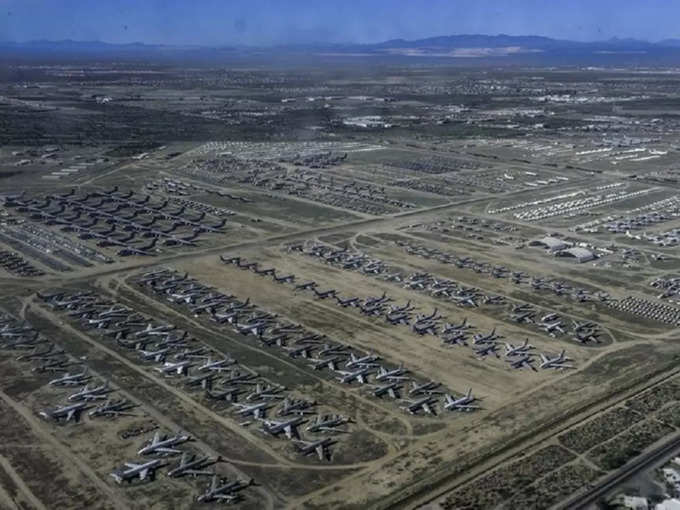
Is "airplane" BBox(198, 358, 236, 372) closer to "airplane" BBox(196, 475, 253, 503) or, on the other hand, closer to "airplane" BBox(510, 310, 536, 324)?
"airplane" BBox(196, 475, 253, 503)

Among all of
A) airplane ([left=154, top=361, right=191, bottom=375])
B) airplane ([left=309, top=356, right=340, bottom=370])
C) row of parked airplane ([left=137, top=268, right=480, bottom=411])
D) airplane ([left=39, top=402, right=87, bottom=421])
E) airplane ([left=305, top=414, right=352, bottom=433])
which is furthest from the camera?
airplane ([left=309, top=356, right=340, bottom=370])

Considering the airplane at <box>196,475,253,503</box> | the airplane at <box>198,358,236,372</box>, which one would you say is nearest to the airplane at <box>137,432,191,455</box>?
the airplane at <box>196,475,253,503</box>

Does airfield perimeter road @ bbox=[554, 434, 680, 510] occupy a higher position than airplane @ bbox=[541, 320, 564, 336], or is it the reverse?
airplane @ bbox=[541, 320, 564, 336]

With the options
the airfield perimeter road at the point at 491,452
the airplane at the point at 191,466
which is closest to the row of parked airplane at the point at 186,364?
the airfield perimeter road at the point at 491,452

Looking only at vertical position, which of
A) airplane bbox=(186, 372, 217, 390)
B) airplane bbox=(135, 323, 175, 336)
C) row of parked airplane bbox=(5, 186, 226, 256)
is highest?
row of parked airplane bbox=(5, 186, 226, 256)

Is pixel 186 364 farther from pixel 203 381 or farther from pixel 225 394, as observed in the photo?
pixel 225 394

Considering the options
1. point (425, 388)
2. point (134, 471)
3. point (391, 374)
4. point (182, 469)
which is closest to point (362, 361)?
point (391, 374)

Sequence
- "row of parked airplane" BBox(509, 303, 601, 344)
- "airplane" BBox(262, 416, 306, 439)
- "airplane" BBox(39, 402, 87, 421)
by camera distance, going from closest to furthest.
→ 1. "airplane" BBox(262, 416, 306, 439)
2. "airplane" BBox(39, 402, 87, 421)
3. "row of parked airplane" BBox(509, 303, 601, 344)

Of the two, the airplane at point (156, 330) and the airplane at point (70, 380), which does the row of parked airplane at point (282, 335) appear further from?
the airplane at point (70, 380)

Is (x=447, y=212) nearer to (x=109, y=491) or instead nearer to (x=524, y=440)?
(x=524, y=440)
